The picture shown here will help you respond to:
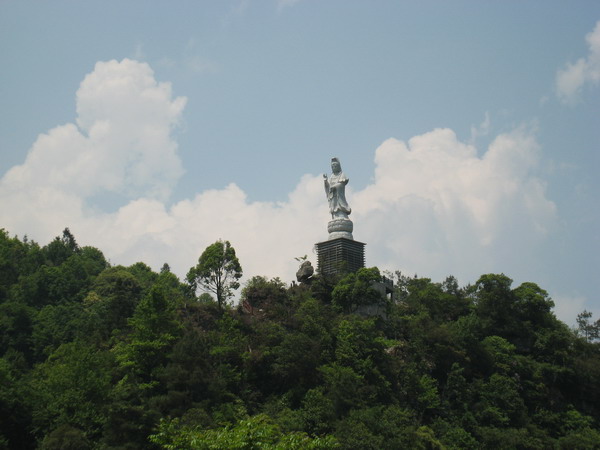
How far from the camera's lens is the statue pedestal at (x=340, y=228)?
41.1m

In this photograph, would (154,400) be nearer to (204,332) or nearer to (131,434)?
(131,434)

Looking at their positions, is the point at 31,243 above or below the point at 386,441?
above

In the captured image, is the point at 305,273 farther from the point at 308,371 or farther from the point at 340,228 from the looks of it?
the point at 308,371

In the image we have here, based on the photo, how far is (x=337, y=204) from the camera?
42281mm

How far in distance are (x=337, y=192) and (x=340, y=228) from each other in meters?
2.44

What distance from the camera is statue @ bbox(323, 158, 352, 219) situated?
42.1 meters

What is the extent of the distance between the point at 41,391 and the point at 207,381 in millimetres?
5960

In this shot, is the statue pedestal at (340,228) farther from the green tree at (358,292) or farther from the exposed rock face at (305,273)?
the green tree at (358,292)

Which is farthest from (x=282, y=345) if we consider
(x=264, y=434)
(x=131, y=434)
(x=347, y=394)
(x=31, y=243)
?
(x=31, y=243)

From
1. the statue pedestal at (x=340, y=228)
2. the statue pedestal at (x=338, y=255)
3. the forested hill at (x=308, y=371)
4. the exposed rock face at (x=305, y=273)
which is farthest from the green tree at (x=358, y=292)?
the statue pedestal at (x=340, y=228)

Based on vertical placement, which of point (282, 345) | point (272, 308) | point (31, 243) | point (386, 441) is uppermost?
point (31, 243)

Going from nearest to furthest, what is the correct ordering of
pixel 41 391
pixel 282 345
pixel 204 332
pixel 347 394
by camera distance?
pixel 41 391
pixel 347 394
pixel 282 345
pixel 204 332

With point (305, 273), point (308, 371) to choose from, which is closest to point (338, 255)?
point (305, 273)

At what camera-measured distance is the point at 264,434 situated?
1816 cm
